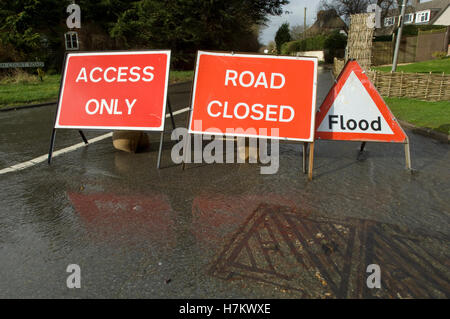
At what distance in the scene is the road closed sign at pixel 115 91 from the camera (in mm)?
5227

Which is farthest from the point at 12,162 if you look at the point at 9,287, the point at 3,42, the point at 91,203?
the point at 3,42

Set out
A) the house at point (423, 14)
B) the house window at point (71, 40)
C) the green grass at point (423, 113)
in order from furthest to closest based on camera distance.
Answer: the house at point (423, 14), the house window at point (71, 40), the green grass at point (423, 113)

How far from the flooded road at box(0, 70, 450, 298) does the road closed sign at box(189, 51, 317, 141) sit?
0.66 metres

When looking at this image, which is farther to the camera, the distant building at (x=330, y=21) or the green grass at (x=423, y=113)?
the distant building at (x=330, y=21)

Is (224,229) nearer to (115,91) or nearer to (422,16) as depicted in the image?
(115,91)

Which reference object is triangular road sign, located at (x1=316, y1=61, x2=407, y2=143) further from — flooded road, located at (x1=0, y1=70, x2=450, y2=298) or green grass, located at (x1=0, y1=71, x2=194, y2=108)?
green grass, located at (x1=0, y1=71, x2=194, y2=108)

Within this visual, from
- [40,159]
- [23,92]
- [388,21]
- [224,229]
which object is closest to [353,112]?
[224,229]

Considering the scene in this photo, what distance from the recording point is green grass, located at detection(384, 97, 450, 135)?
7.80 m

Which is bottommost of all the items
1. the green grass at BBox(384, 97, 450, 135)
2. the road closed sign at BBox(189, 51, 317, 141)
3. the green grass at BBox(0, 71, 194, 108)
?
the green grass at BBox(384, 97, 450, 135)

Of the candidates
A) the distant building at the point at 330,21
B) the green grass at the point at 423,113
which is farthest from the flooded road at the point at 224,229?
the distant building at the point at 330,21

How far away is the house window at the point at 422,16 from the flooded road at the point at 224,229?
70456mm

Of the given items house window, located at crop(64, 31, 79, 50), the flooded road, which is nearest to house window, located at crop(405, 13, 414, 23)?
house window, located at crop(64, 31, 79, 50)

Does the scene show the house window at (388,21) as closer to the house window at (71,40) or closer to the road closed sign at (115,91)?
the house window at (71,40)

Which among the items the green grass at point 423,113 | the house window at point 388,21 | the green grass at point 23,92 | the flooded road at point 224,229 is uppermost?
the house window at point 388,21
